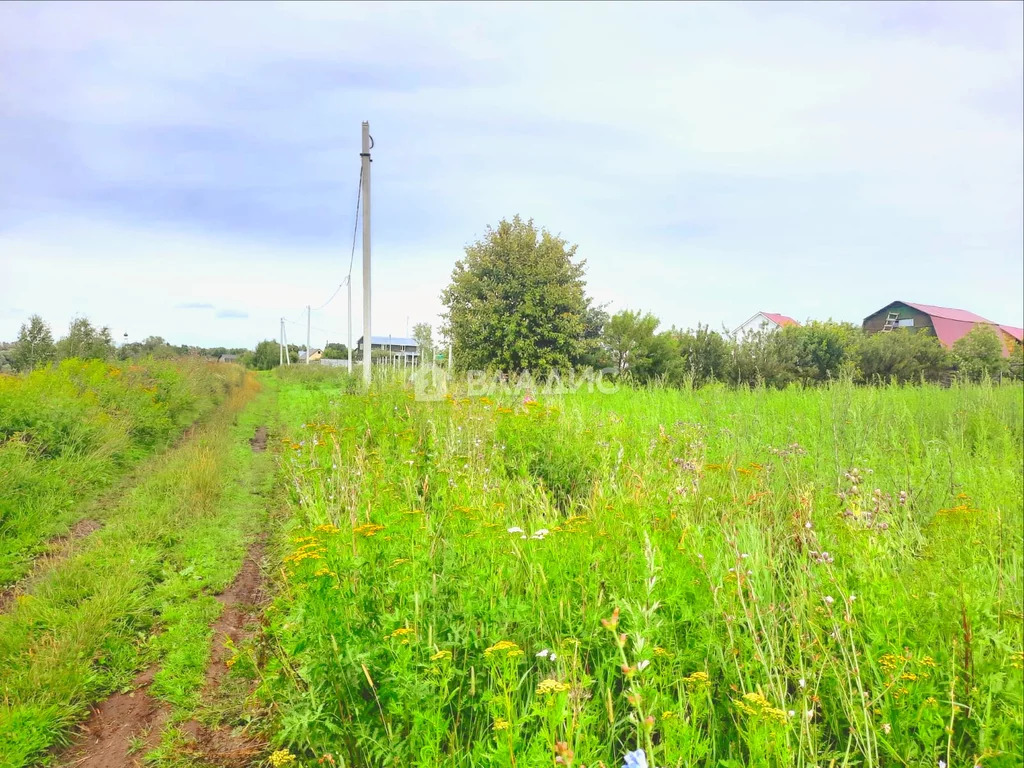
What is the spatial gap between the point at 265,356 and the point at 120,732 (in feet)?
200

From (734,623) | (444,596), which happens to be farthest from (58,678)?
(734,623)

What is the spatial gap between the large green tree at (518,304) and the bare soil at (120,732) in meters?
17.0

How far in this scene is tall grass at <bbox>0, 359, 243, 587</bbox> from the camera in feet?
19.4

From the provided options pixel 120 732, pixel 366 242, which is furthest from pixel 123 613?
pixel 366 242

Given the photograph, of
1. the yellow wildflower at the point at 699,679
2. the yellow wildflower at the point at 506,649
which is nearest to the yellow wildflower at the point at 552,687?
the yellow wildflower at the point at 506,649

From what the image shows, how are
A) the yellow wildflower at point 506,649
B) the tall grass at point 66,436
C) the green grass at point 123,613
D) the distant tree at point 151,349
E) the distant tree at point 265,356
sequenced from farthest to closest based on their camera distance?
the distant tree at point 265,356 < the distant tree at point 151,349 < the tall grass at point 66,436 < the green grass at point 123,613 < the yellow wildflower at point 506,649

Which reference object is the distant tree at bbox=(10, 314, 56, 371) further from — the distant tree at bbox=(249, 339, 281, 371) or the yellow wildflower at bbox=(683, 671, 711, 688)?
the distant tree at bbox=(249, 339, 281, 371)

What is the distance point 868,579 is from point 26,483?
7.96 meters

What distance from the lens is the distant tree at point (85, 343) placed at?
16.6 meters

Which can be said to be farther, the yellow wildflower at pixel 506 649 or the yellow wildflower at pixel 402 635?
the yellow wildflower at pixel 402 635

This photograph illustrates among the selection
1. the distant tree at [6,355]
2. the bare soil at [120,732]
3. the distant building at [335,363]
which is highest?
the distant building at [335,363]

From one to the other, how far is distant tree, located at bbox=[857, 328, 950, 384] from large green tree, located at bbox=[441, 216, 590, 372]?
42.7 ft

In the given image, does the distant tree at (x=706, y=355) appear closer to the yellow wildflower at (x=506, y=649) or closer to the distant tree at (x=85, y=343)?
the distant tree at (x=85, y=343)

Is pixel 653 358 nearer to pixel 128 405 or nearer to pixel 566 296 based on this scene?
pixel 566 296
